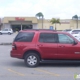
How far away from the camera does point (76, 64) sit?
13.8 metres

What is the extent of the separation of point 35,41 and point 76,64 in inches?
101

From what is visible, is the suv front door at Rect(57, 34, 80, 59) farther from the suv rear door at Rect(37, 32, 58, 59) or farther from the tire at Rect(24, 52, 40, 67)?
the tire at Rect(24, 52, 40, 67)

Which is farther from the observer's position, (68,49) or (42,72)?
(68,49)

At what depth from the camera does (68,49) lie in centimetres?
1263

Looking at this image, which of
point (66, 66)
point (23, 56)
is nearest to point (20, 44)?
point (23, 56)

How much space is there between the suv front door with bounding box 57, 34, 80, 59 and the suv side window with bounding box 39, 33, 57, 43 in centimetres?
36

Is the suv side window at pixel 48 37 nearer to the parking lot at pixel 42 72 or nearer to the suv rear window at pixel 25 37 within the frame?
the suv rear window at pixel 25 37

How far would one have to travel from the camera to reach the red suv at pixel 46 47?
12.7 meters

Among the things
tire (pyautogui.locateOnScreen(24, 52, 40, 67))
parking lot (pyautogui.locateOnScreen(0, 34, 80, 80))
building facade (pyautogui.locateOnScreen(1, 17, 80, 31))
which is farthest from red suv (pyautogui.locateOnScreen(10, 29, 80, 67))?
building facade (pyautogui.locateOnScreen(1, 17, 80, 31))

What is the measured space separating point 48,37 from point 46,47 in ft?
1.73

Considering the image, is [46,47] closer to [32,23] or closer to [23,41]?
[23,41]

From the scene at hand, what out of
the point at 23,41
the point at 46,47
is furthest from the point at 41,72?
the point at 23,41

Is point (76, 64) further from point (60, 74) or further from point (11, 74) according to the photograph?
point (11, 74)

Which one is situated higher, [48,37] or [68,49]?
[48,37]
